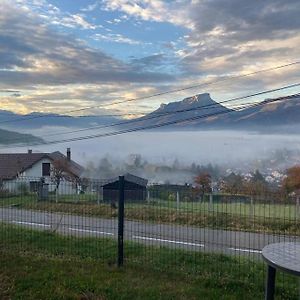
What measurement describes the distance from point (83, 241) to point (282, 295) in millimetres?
4583

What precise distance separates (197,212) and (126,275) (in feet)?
6.62

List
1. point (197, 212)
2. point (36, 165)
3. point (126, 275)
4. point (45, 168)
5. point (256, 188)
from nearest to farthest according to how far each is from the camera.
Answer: point (126, 275), point (197, 212), point (256, 188), point (45, 168), point (36, 165)

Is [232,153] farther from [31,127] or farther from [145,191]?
[145,191]

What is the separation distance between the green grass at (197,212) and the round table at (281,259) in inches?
75.4

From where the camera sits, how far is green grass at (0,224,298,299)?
5363 millimetres

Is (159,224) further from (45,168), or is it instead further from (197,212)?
(45,168)

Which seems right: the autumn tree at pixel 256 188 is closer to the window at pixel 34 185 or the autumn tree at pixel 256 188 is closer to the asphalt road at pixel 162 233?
the asphalt road at pixel 162 233

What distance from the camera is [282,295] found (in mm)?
5340

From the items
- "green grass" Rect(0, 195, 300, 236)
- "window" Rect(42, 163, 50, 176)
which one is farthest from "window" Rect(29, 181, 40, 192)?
"window" Rect(42, 163, 50, 176)

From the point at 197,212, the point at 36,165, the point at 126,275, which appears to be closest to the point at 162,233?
the point at 197,212

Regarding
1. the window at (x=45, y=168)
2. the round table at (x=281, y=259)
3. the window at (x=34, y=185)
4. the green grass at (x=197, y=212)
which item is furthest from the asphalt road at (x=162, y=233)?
the window at (x=45, y=168)

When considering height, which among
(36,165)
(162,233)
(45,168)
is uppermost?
(162,233)

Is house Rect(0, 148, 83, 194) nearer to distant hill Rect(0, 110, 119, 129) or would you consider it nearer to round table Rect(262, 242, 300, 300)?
distant hill Rect(0, 110, 119, 129)

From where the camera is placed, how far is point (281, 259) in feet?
12.4
